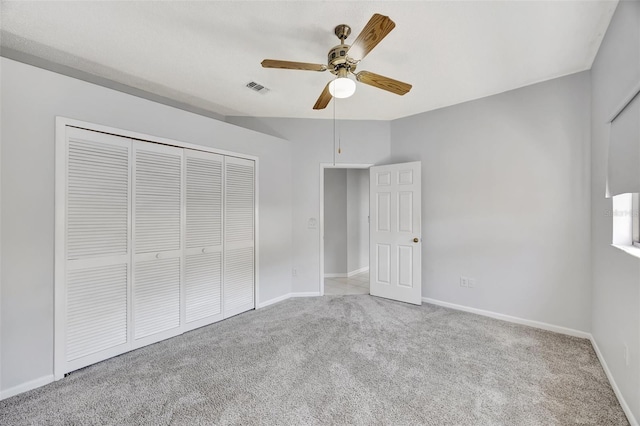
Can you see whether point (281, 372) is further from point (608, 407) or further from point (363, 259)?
point (363, 259)

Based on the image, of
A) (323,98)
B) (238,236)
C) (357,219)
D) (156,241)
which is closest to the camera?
(323,98)

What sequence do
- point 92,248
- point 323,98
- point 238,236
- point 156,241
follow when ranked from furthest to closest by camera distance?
point 238,236 < point 156,241 < point 323,98 < point 92,248

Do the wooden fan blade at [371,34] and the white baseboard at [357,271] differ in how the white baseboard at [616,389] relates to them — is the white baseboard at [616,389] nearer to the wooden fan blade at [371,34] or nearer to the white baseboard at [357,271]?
the wooden fan blade at [371,34]

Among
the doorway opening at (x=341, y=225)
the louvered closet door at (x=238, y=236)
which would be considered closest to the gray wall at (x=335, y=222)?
the doorway opening at (x=341, y=225)

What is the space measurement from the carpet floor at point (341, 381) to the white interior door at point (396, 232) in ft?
2.85

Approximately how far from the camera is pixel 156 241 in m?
2.68

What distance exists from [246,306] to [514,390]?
2.78 meters

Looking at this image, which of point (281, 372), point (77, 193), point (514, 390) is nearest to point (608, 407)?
point (514, 390)

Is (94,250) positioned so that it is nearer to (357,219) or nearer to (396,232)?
(396,232)

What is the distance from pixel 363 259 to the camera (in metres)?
5.99

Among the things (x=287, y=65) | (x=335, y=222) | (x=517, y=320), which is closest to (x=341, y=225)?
(x=335, y=222)

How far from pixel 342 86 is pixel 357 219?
3.99 m

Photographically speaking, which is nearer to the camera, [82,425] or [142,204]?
[82,425]

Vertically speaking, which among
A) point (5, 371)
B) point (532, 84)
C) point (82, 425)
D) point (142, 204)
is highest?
point (532, 84)
